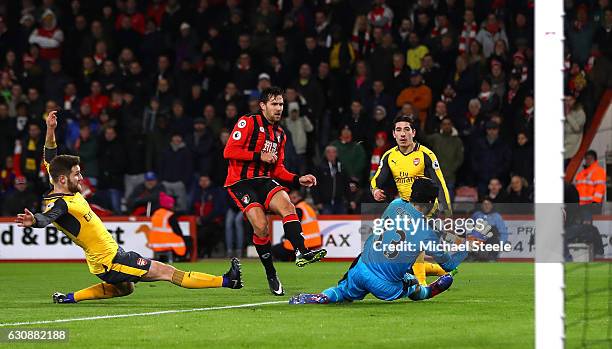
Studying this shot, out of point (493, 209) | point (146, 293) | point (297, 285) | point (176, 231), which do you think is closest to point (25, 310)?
point (146, 293)

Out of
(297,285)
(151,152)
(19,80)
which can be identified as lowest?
(297,285)

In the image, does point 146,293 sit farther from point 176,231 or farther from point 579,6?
point 579,6

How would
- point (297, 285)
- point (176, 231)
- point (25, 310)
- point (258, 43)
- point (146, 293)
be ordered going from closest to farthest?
point (25, 310) → point (146, 293) → point (297, 285) → point (176, 231) → point (258, 43)

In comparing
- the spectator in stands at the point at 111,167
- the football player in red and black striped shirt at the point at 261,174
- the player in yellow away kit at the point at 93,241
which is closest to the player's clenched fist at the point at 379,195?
the football player in red and black striped shirt at the point at 261,174

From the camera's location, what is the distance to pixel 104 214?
2239cm

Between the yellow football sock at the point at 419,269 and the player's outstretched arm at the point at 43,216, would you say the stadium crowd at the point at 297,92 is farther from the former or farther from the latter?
the player's outstretched arm at the point at 43,216

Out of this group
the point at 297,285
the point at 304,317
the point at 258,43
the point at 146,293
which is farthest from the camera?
the point at 258,43

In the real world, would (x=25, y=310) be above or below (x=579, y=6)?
below

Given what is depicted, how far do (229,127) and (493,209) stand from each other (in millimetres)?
5430

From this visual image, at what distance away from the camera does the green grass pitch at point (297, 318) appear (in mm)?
8641

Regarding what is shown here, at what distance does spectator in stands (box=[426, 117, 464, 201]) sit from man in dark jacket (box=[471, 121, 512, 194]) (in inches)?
14.5

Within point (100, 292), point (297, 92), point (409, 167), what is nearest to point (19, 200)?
point (297, 92)

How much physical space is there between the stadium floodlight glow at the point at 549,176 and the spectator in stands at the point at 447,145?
1466cm

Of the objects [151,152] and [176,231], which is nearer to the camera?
[176,231]
